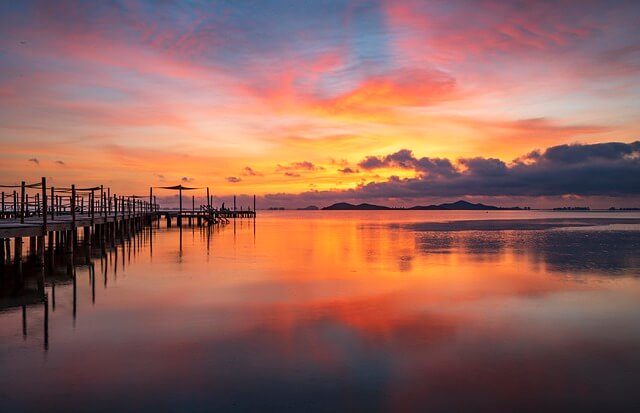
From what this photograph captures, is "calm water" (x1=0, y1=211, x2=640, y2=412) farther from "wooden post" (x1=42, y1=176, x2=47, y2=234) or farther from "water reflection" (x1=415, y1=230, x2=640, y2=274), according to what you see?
"water reflection" (x1=415, y1=230, x2=640, y2=274)

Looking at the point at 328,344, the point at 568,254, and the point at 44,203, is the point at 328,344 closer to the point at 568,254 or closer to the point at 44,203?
the point at 44,203

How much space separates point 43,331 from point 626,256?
78.9 feet

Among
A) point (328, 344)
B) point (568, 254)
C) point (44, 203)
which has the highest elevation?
point (44, 203)

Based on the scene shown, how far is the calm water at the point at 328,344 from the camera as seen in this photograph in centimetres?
639

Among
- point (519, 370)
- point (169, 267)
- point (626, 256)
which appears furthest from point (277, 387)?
point (626, 256)

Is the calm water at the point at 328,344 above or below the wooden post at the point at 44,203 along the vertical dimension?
below

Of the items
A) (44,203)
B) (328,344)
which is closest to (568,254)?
(328,344)

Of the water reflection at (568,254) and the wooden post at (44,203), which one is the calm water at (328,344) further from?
the water reflection at (568,254)

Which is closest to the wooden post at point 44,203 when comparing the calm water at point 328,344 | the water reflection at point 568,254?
the calm water at point 328,344

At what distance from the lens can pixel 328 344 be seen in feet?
28.5

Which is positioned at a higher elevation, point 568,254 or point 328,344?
point 328,344

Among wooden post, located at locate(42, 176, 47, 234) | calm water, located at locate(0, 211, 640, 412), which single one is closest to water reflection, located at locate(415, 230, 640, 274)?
calm water, located at locate(0, 211, 640, 412)

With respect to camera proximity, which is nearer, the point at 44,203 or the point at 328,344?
the point at 328,344

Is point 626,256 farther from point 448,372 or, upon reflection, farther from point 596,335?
point 448,372
